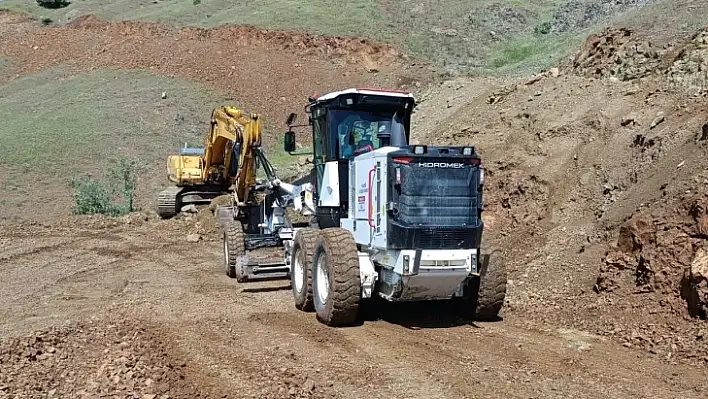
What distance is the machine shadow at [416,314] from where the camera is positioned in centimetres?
953

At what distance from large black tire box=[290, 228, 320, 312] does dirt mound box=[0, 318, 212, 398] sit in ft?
7.07

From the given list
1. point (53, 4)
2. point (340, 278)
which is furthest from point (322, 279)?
point (53, 4)

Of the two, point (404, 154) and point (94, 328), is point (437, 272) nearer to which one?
point (404, 154)

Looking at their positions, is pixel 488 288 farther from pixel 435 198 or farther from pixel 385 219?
pixel 385 219

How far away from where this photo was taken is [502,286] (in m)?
9.47

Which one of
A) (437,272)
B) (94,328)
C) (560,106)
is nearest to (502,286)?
(437,272)

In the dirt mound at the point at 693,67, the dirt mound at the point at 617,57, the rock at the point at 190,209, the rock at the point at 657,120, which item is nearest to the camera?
the rock at the point at 657,120

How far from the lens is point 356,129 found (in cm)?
1053

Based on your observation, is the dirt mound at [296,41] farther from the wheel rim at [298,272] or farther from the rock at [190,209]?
the wheel rim at [298,272]

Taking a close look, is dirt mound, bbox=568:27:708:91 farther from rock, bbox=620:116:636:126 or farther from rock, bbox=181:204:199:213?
rock, bbox=181:204:199:213

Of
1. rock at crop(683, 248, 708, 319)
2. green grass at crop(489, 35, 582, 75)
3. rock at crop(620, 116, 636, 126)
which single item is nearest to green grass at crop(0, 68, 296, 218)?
green grass at crop(489, 35, 582, 75)

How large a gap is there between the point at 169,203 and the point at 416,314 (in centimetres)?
1330

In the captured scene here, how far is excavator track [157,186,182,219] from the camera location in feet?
71.4

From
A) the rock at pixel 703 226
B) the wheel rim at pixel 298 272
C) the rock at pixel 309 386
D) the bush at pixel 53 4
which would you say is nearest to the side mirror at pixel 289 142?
the wheel rim at pixel 298 272
